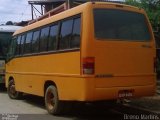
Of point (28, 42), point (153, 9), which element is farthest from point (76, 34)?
point (153, 9)

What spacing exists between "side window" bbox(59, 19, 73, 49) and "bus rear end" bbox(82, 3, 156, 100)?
898 millimetres

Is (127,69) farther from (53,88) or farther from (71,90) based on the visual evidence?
(53,88)

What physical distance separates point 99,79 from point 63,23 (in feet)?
7.15

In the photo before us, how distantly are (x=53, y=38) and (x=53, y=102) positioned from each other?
178 cm

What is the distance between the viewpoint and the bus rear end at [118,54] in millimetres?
9617

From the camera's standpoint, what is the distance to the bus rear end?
31.6 feet

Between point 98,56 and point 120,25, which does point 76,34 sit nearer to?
point 98,56

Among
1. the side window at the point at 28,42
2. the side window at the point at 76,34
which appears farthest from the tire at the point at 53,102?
the side window at the point at 28,42

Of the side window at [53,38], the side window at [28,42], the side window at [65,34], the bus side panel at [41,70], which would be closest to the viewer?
the bus side panel at [41,70]

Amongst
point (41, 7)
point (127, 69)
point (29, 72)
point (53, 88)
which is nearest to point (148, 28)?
point (127, 69)

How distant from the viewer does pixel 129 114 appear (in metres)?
11.0

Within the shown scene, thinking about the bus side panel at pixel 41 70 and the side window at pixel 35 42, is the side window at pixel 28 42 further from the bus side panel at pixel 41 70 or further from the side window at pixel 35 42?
the side window at pixel 35 42

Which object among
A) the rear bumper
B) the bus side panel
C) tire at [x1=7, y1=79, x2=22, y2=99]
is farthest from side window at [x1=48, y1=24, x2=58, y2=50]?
tire at [x1=7, y1=79, x2=22, y2=99]

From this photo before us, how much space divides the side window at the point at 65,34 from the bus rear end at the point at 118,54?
0.90m
